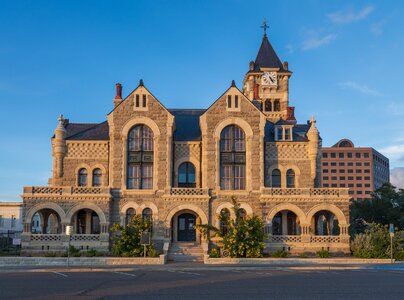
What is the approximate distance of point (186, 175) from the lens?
145 ft

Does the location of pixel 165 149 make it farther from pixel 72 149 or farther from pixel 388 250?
pixel 388 250

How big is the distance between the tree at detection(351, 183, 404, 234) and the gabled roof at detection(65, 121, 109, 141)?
101 feet

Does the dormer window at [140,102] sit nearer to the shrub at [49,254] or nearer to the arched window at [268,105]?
the shrub at [49,254]

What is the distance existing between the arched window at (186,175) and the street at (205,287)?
19.1m

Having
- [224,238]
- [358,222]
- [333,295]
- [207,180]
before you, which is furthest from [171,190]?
[358,222]

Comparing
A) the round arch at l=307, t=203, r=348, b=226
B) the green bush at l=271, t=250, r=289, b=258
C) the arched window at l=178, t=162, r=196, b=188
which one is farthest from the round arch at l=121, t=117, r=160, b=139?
the round arch at l=307, t=203, r=348, b=226

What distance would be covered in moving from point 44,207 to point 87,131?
8.38m

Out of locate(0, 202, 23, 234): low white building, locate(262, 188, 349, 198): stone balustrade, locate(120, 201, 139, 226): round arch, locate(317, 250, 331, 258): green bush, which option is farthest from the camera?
locate(0, 202, 23, 234): low white building

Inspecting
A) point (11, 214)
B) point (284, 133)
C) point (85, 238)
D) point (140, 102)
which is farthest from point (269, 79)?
point (11, 214)

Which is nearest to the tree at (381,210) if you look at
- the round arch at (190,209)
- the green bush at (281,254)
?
the green bush at (281,254)

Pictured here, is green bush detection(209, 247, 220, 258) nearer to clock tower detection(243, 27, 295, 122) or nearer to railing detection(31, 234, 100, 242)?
railing detection(31, 234, 100, 242)

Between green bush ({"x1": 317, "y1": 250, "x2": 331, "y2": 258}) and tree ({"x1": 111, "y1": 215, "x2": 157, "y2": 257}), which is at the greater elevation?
tree ({"x1": 111, "y1": 215, "x2": 157, "y2": 257})

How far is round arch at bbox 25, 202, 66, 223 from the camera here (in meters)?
40.3

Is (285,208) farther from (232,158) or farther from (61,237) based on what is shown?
(61,237)
